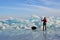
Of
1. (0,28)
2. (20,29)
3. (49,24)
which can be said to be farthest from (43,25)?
(0,28)

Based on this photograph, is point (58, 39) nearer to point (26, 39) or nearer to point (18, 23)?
point (26, 39)

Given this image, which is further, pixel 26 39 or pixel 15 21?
pixel 15 21

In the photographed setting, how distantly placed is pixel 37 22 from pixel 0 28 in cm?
196

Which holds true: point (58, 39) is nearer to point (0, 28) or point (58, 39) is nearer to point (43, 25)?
point (43, 25)

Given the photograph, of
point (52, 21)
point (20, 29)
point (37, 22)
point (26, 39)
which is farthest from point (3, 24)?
point (26, 39)

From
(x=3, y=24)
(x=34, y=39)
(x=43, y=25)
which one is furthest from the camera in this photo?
(x=3, y=24)

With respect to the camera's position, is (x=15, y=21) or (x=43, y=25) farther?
(x=15, y=21)

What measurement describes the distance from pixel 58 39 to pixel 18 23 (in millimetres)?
4388

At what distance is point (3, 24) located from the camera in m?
10.4

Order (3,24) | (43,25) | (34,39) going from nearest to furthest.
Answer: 1. (34,39)
2. (43,25)
3. (3,24)

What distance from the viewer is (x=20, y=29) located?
420 inches

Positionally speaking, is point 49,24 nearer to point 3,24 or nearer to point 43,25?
point 43,25

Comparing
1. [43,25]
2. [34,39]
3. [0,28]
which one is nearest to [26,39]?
[34,39]

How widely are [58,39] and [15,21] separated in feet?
14.3
